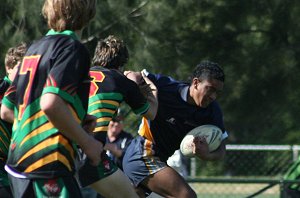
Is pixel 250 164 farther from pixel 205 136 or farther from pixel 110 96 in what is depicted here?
pixel 110 96

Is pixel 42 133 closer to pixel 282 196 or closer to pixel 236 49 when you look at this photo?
pixel 282 196

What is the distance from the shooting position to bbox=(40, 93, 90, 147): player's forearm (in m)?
3.92

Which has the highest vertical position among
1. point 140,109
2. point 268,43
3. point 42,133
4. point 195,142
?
point 42,133

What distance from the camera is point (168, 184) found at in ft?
22.4

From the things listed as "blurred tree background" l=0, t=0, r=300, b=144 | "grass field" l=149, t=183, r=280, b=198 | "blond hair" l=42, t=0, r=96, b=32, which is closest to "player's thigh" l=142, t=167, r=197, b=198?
"blond hair" l=42, t=0, r=96, b=32

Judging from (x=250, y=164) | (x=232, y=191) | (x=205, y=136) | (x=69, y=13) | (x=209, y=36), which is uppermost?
(x=69, y=13)

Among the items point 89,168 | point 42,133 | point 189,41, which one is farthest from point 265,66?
point 42,133

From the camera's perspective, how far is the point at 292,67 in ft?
42.4

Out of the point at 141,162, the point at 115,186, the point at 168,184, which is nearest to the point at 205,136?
the point at 168,184

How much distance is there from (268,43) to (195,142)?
6.46 metres

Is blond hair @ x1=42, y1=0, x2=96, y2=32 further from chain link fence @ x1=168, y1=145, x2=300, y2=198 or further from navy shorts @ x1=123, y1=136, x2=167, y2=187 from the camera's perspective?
chain link fence @ x1=168, y1=145, x2=300, y2=198

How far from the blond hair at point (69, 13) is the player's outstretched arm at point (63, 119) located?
1.28 ft

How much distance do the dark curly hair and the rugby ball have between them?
1.01 meters

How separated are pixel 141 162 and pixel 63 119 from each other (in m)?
3.18
